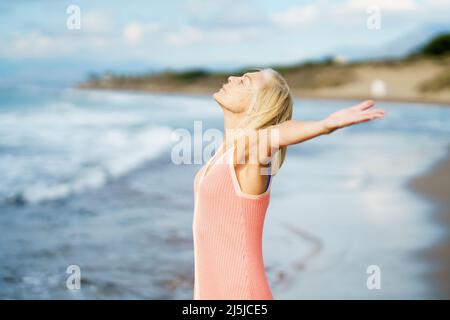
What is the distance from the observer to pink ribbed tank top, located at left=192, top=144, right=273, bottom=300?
235 cm

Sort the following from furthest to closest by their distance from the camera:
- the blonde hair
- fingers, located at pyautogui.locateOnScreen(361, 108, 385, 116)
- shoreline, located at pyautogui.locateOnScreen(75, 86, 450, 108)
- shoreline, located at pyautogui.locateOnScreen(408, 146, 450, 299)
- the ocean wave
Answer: shoreline, located at pyautogui.locateOnScreen(75, 86, 450, 108), the ocean wave, shoreline, located at pyautogui.locateOnScreen(408, 146, 450, 299), the blonde hair, fingers, located at pyautogui.locateOnScreen(361, 108, 385, 116)

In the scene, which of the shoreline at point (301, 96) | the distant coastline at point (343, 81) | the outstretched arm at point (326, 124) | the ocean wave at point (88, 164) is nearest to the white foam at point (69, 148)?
the ocean wave at point (88, 164)

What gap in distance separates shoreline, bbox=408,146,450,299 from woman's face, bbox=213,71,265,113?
11.9ft

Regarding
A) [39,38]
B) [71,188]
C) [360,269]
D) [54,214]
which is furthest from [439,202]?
[39,38]

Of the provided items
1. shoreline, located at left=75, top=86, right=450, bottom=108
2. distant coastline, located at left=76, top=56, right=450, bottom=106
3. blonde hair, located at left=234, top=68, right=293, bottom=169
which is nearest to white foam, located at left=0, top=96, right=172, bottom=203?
blonde hair, located at left=234, top=68, right=293, bottom=169

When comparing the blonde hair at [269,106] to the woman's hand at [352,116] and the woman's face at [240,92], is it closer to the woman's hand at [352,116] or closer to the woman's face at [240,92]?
the woman's face at [240,92]

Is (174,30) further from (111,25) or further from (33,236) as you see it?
(33,236)

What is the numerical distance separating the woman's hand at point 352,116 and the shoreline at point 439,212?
374 centimetres

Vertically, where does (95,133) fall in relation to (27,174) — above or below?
above

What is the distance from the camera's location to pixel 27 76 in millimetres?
40938

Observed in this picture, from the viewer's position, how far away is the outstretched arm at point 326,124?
2.11 meters

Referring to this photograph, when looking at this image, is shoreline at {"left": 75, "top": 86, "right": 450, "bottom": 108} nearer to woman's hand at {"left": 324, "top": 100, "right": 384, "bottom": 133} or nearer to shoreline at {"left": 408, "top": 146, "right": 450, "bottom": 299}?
shoreline at {"left": 408, "top": 146, "right": 450, "bottom": 299}

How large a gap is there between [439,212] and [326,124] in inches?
262

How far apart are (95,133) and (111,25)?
33.8m
